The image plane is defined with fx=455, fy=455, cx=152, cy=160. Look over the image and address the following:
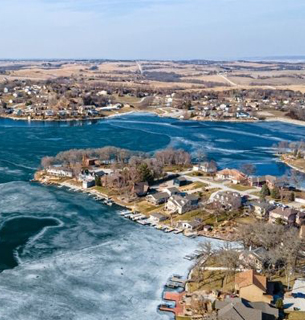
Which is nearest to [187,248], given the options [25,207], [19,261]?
[19,261]

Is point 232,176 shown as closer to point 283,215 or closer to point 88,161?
point 283,215

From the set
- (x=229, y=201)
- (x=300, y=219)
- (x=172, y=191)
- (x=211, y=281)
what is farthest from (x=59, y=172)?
(x=211, y=281)

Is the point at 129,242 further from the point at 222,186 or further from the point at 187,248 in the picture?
the point at 222,186

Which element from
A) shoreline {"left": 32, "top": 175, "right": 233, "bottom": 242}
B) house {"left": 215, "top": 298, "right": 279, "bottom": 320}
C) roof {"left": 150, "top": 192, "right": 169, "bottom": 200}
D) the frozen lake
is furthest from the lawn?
house {"left": 215, "top": 298, "right": 279, "bottom": 320}

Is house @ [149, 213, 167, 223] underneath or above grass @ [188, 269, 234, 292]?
underneath

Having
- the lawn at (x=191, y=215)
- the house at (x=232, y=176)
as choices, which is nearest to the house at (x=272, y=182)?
the house at (x=232, y=176)

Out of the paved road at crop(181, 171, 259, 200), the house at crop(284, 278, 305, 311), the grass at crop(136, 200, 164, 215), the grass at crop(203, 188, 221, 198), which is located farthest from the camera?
the paved road at crop(181, 171, 259, 200)

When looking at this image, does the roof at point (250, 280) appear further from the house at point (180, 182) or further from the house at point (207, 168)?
the house at point (207, 168)

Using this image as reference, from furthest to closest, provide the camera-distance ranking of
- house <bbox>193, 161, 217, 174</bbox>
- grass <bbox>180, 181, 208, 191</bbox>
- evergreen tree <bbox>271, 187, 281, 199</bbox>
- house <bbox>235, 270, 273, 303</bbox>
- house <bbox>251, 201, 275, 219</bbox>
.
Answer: house <bbox>193, 161, 217, 174</bbox>
grass <bbox>180, 181, 208, 191</bbox>
evergreen tree <bbox>271, 187, 281, 199</bbox>
house <bbox>251, 201, 275, 219</bbox>
house <bbox>235, 270, 273, 303</bbox>

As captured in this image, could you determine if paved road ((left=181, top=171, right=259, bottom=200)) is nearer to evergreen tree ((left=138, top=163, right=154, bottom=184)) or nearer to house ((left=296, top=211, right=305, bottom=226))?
evergreen tree ((left=138, top=163, right=154, bottom=184))
